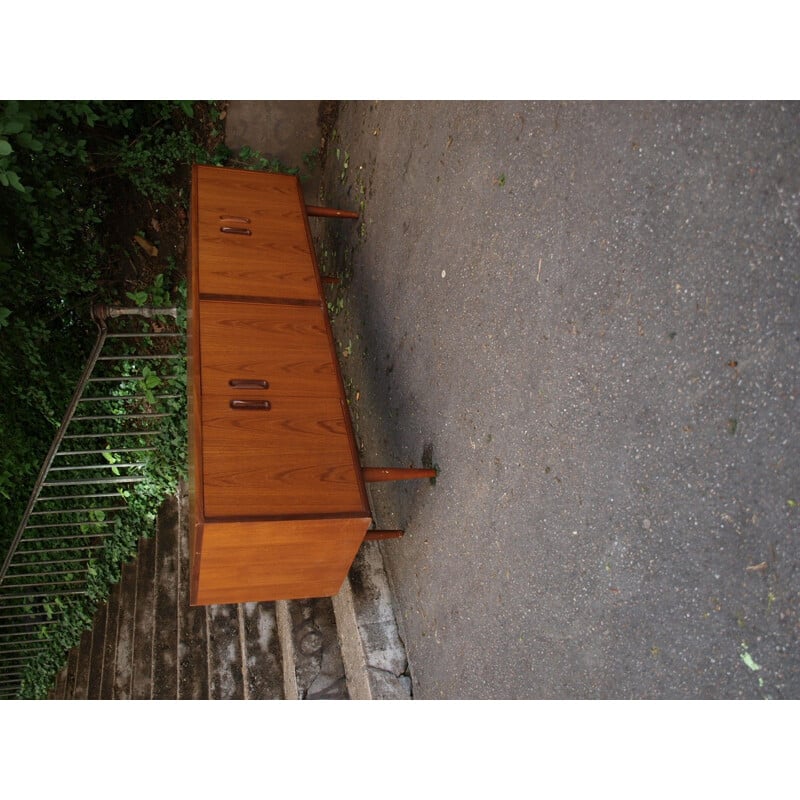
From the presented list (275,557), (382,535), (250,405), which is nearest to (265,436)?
(250,405)

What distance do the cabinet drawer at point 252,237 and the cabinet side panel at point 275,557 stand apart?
110 cm

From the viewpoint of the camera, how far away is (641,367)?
1.65 meters

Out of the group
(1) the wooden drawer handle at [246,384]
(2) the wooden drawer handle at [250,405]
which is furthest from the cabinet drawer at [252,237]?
(2) the wooden drawer handle at [250,405]

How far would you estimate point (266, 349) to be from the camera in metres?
2.51

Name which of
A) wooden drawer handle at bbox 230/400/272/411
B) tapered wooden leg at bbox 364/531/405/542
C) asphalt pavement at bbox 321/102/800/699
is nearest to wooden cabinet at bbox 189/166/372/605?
wooden drawer handle at bbox 230/400/272/411

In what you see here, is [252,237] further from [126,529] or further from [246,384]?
[126,529]

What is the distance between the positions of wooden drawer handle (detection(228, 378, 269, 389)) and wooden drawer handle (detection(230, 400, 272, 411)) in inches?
2.9

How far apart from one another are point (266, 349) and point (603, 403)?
4.28 feet

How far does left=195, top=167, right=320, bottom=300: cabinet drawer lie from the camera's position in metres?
2.80

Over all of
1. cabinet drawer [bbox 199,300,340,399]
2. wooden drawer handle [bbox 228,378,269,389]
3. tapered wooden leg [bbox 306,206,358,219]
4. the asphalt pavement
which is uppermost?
tapered wooden leg [bbox 306,206,358,219]

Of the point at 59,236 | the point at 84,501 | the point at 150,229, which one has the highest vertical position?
the point at 150,229

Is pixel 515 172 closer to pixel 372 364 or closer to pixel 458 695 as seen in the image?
pixel 372 364

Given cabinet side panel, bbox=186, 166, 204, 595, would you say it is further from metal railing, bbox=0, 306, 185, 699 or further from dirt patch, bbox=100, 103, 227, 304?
dirt patch, bbox=100, 103, 227, 304

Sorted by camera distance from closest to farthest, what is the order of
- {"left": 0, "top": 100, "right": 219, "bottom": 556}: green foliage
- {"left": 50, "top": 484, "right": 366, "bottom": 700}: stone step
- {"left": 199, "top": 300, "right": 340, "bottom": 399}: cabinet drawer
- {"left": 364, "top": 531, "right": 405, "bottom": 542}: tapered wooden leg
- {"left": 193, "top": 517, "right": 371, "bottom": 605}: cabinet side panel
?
{"left": 193, "top": 517, "right": 371, "bottom": 605}: cabinet side panel, {"left": 199, "top": 300, "right": 340, "bottom": 399}: cabinet drawer, {"left": 364, "top": 531, "right": 405, "bottom": 542}: tapered wooden leg, {"left": 50, "top": 484, "right": 366, "bottom": 700}: stone step, {"left": 0, "top": 100, "right": 219, "bottom": 556}: green foliage
